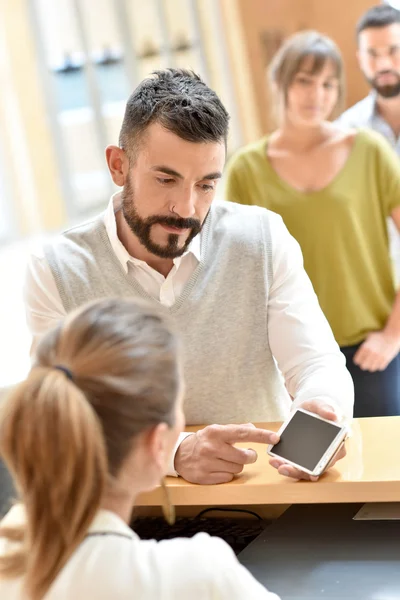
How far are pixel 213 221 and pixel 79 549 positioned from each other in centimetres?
110

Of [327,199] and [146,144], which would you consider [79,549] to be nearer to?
[146,144]

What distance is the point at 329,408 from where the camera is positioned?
160 cm

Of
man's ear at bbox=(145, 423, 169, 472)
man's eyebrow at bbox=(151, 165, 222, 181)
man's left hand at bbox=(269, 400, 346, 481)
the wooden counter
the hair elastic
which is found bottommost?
the wooden counter

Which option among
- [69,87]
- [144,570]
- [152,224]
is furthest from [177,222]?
[69,87]

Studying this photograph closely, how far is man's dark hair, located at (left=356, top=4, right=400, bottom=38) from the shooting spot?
299cm

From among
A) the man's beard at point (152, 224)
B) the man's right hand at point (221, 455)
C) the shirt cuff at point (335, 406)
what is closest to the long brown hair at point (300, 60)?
the man's beard at point (152, 224)

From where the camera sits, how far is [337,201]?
2.63 metres

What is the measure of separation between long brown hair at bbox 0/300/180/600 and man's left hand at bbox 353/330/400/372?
154cm

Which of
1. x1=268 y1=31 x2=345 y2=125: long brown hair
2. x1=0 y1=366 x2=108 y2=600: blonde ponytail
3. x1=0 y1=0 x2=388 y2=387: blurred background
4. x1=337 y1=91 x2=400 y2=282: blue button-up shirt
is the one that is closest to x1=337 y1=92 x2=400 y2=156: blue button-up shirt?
x1=337 y1=91 x2=400 y2=282: blue button-up shirt

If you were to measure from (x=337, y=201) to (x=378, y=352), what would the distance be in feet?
1.49

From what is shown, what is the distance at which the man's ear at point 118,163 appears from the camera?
1.97 meters

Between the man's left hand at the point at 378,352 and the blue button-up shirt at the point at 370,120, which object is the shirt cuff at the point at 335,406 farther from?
the blue button-up shirt at the point at 370,120

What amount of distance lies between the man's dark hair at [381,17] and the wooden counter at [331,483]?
5.69 feet

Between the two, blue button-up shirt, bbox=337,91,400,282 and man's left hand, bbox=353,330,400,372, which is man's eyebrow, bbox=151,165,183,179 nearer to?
man's left hand, bbox=353,330,400,372
